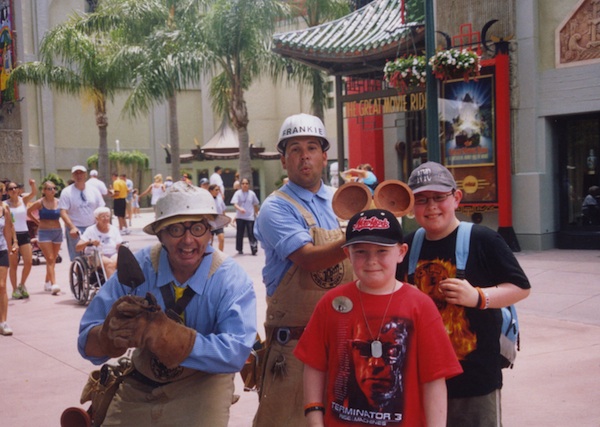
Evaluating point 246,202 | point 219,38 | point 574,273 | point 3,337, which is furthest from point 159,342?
point 219,38

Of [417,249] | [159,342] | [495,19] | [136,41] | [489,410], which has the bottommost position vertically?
[489,410]

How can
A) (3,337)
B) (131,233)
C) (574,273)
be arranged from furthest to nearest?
(131,233) < (574,273) < (3,337)

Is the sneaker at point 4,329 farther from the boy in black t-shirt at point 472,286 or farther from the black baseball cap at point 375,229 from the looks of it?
the black baseball cap at point 375,229

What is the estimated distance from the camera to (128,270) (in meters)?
2.75

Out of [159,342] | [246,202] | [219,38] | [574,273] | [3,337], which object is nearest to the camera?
[159,342]

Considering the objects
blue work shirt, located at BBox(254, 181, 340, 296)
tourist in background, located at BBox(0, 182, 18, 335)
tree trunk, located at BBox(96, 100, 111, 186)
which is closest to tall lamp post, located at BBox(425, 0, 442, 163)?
tourist in background, located at BBox(0, 182, 18, 335)

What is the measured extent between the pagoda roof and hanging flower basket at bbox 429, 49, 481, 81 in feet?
4.53

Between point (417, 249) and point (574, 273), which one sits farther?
point (574, 273)

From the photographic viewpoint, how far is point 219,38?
20234 mm

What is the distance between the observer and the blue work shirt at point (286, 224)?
336 cm

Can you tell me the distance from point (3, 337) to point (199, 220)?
630cm

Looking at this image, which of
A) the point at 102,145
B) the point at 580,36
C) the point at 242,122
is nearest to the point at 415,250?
the point at 580,36

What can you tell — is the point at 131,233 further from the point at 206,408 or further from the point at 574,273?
the point at 206,408

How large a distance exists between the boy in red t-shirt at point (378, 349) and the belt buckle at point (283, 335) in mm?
898
